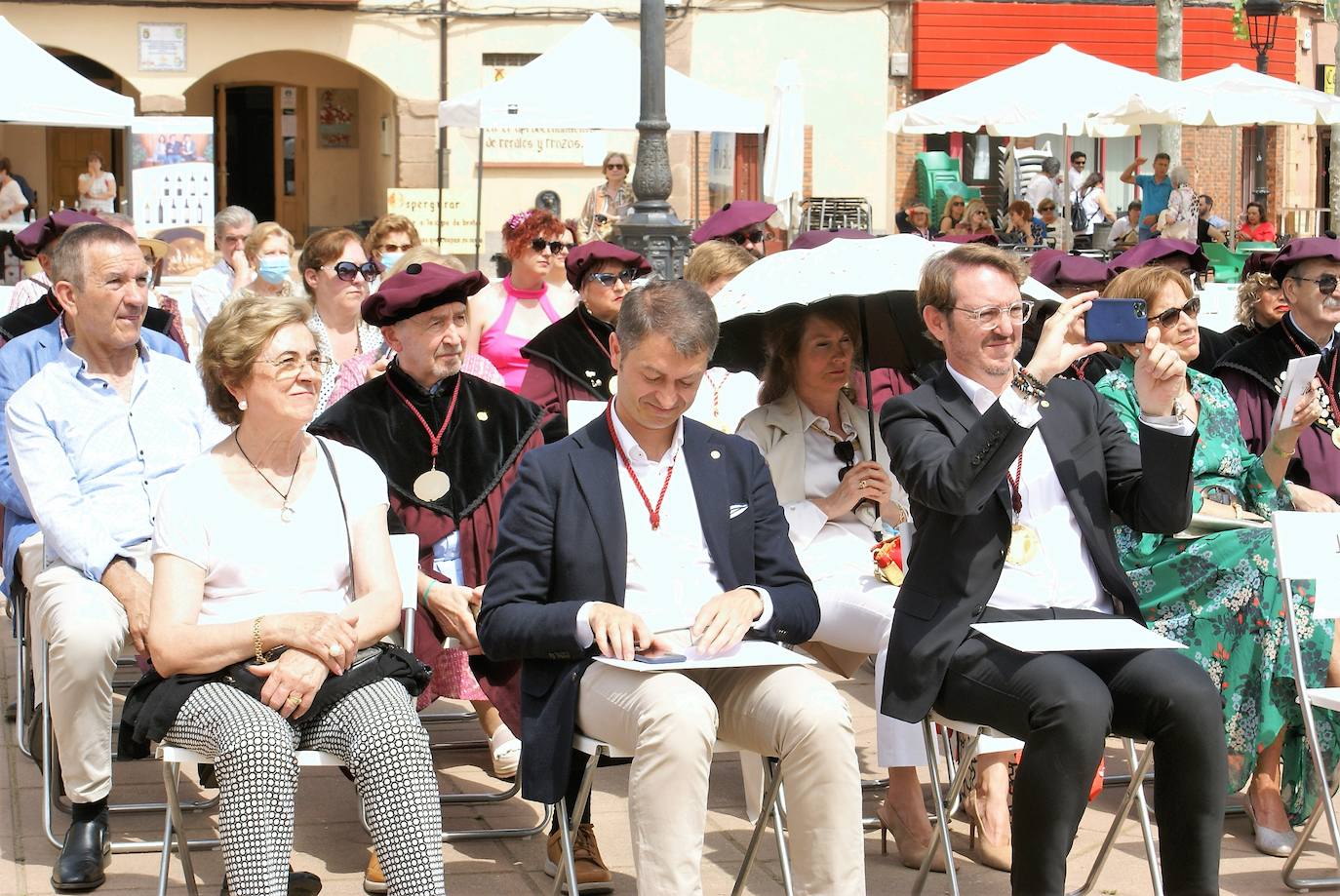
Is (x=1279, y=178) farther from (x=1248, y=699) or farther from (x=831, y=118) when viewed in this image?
(x=1248, y=699)

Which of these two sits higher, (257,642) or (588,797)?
(257,642)

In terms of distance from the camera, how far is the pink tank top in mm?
7613

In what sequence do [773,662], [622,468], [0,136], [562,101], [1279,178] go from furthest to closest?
[1279,178]
[0,136]
[562,101]
[622,468]
[773,662]

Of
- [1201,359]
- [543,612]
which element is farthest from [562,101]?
[543,612]

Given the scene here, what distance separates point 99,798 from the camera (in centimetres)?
465

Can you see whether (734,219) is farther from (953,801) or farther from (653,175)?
(953,801)

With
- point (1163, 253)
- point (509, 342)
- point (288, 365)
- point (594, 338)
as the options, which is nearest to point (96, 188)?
point (509, 342)

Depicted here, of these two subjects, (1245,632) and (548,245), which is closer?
(1245,632)

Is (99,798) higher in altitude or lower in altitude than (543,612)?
lower

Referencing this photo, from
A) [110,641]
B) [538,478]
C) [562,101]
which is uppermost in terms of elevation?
[562,101]

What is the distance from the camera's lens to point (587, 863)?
4.59m

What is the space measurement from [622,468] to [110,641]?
1.46 metres

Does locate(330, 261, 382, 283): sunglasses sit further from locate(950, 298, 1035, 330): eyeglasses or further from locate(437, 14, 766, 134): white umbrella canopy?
locate(437, 14, 766, 134): white umbrella canopy

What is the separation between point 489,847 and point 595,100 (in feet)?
30.3
